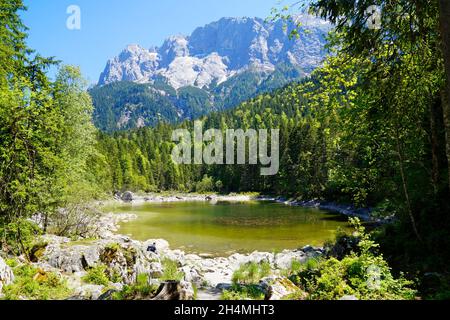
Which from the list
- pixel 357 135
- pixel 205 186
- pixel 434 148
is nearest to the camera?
pixel 434 148

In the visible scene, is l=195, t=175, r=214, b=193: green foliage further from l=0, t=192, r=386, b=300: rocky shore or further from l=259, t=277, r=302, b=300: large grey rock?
l=259, t=277, r=302, b=300: large grey rock

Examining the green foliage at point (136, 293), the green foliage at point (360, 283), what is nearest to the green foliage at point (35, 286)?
the green foliage at point (136, 293)

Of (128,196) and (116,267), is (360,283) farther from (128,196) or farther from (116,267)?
(128,196)

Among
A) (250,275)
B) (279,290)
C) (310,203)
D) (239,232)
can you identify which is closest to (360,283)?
(279,290)

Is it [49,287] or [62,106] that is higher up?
[62,106]

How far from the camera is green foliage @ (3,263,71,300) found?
29.6ft

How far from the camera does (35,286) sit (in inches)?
378

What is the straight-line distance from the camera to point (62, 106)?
71.6 feet

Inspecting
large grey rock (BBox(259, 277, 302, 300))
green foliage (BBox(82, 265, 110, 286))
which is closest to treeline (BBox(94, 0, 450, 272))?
large grey rock (BBox(259, 277, 302, 300))

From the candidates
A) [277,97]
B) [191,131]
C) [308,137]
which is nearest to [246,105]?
[277,97]

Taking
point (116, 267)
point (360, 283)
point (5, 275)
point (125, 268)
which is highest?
point (360, 283)

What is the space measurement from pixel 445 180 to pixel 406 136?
2.10m

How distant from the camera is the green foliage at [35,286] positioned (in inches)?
355
